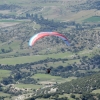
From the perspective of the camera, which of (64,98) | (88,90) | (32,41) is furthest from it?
(88,90)

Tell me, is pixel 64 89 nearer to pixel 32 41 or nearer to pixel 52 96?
pixel 52 96

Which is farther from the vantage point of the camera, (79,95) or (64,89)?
(64,89)

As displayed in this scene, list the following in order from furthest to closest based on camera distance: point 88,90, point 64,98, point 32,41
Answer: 1. point 88,90
2. point 64,98
3. point 32,41

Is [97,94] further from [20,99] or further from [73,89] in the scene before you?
[20,99]

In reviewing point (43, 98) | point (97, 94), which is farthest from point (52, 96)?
point (97, 94)

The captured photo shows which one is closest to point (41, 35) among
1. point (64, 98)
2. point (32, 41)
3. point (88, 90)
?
point (32, 41)

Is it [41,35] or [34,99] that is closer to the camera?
[41,35]

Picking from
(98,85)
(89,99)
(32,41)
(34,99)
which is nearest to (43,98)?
(34,99)

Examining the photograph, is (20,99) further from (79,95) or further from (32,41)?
(32,41)

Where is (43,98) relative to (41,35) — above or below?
below
